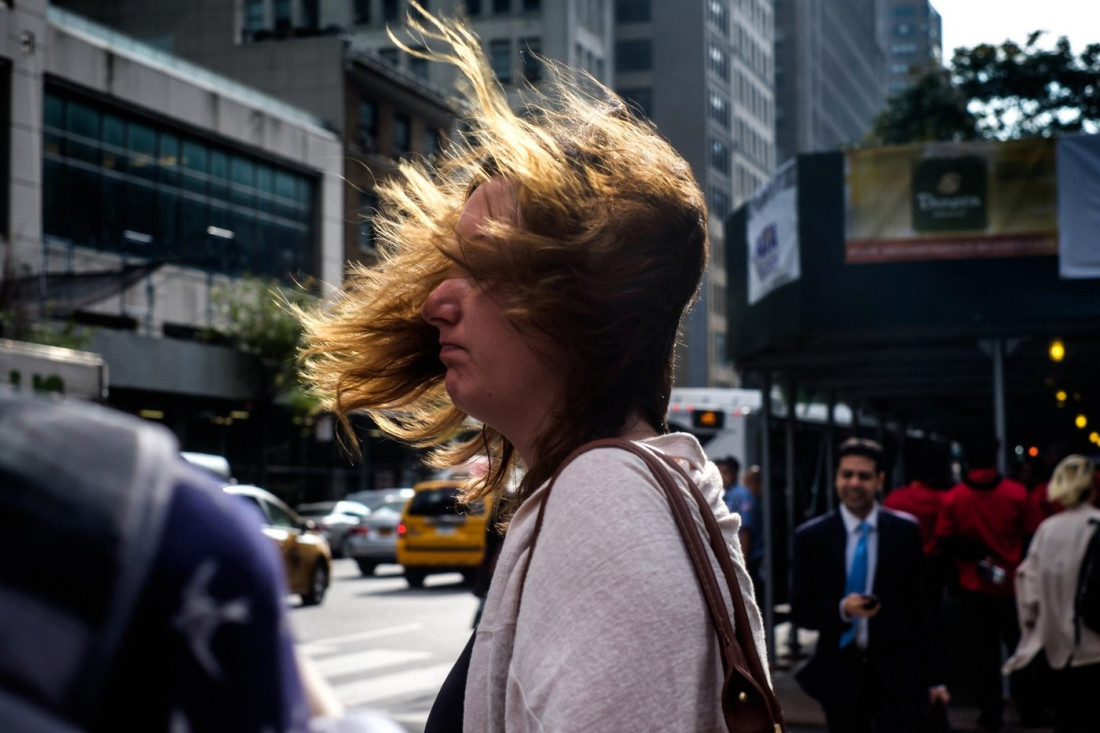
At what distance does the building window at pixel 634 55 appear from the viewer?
85.2 metres

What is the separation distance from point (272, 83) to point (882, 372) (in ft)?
127

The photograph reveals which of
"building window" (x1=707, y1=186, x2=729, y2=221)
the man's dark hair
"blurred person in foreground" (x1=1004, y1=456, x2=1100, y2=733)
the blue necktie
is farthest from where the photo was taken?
"building window" (x1=707, y1=186, x2=729, y2=221)

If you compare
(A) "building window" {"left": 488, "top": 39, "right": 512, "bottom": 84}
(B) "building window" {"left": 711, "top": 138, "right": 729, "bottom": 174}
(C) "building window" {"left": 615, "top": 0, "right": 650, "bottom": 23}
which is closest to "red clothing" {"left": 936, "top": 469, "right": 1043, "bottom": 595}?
(A) "building window" {"left": 488, "top": 39, "right": 512, "bottom": 84}

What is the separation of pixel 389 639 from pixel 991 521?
7094mm

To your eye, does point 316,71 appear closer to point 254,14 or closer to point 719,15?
point 254,14

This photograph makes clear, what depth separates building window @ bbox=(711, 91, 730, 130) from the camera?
86062 millimetres

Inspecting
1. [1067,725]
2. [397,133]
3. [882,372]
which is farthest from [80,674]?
[397,133]

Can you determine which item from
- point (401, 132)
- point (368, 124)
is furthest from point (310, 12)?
point (368, 124)

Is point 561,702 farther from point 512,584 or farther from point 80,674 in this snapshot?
point 80,674

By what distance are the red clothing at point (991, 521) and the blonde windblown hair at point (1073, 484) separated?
1821 millimetres

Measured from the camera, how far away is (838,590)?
695cm

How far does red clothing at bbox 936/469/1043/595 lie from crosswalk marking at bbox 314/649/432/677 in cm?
515

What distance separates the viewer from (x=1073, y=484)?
8.16 metres

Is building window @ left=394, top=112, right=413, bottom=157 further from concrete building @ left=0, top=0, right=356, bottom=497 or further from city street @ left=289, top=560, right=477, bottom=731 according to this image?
city street @ left=289, top=560, right=477, bottom=731
